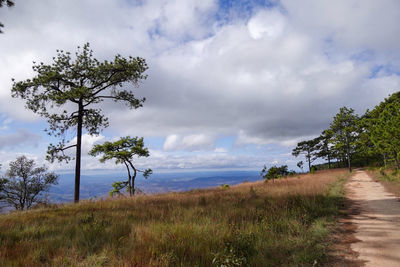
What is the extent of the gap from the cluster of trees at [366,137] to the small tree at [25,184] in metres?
43.9

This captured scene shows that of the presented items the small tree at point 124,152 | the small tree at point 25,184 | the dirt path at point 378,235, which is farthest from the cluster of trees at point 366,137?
the small tree at point 25,184

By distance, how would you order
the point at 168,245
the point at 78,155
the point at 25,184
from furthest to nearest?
the point at 25,184 < the point at 78,155 < the point at 168,245

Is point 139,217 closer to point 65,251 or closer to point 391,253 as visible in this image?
point 65,251

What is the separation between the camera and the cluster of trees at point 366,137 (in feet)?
66.4

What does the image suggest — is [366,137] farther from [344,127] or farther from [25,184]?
[25,184]

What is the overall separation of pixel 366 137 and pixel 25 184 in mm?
55595

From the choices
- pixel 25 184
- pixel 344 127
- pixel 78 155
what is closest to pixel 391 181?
pixel 344 127

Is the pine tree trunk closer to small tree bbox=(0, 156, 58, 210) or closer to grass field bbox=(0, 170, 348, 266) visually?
grass field bbox=(0, 170, 348, 266)

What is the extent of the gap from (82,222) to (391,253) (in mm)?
8216

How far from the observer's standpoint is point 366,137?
33.5 m

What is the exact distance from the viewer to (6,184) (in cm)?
2589

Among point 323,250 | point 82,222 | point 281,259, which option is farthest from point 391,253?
point 82,222

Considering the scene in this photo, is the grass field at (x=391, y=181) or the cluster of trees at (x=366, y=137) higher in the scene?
the cluster of trees at (x=366, y=137)

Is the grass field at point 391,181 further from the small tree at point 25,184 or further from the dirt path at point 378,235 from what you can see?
the small tree at point 25,184
